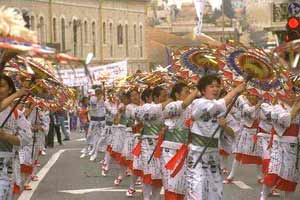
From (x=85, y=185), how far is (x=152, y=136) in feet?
12.4

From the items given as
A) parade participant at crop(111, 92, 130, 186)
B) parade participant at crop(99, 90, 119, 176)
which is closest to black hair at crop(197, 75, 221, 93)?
parade participant at crop(111, 92, 130, 186)

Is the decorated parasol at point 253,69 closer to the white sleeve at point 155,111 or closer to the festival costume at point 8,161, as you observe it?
the white sleeve at point 155,111

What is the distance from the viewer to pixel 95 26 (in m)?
73.8

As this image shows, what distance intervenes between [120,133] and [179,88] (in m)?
6.93

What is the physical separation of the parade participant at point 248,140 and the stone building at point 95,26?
41.9 m

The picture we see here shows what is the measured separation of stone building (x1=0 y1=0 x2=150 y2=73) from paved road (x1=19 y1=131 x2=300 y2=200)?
3788 cm

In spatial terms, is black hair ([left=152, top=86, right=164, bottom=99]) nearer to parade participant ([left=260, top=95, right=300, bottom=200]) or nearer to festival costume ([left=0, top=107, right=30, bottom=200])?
parade participant ([left=260, top=95, right=300, bottom=200])

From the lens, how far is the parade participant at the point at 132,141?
45.2 feet

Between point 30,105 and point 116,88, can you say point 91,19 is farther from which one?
point 30,105

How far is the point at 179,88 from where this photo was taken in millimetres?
11430

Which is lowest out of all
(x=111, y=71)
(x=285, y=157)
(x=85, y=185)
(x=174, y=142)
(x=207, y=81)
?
(x=85, y=185)

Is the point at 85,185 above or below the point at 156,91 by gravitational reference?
below

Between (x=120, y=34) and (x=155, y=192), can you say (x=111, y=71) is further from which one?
(x=120, y=34)

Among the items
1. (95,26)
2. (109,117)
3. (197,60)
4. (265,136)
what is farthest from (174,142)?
(95,26)
